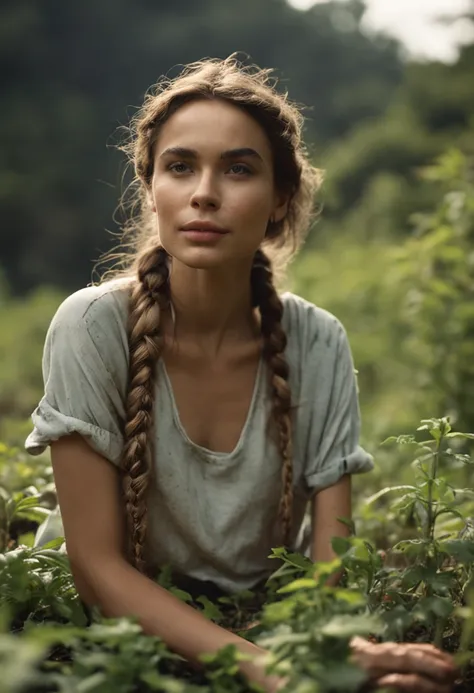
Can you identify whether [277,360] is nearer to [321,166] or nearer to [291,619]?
[291,619]

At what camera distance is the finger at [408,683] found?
1606 millimetres

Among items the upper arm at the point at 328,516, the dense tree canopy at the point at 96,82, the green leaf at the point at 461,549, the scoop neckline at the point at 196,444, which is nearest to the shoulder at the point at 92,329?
the scoop neckline at the point at 196,444

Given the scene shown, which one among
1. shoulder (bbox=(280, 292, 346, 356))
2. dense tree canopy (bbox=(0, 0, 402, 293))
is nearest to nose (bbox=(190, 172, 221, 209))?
shoulder (bbox=(280, 292, 346, 356))

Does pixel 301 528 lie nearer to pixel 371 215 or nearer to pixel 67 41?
pixel 371 215

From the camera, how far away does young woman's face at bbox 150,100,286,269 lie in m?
2.20

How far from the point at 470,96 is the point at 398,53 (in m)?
17.2

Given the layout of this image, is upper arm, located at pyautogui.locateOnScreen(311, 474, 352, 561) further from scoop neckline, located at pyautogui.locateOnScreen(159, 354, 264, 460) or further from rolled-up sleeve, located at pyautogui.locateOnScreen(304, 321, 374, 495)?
scoop neckline, located at pyautogui.locateOnScreen(159, 354, 264, 460)

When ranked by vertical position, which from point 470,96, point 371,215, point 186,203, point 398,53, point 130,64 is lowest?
point 186,203

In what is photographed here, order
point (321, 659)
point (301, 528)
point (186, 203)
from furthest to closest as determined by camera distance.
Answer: point (301, 528)
point (186, 203)
point (321, 659)

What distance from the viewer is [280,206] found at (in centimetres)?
256

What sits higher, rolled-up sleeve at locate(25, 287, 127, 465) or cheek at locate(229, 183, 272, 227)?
cheek at locate(229, 183, 272, 227)

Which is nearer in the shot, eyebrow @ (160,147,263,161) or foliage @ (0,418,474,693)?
foliage @ (0,418,474,693)

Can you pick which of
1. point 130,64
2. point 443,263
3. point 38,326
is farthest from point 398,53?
point 443,263

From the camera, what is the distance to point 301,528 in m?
2.68
